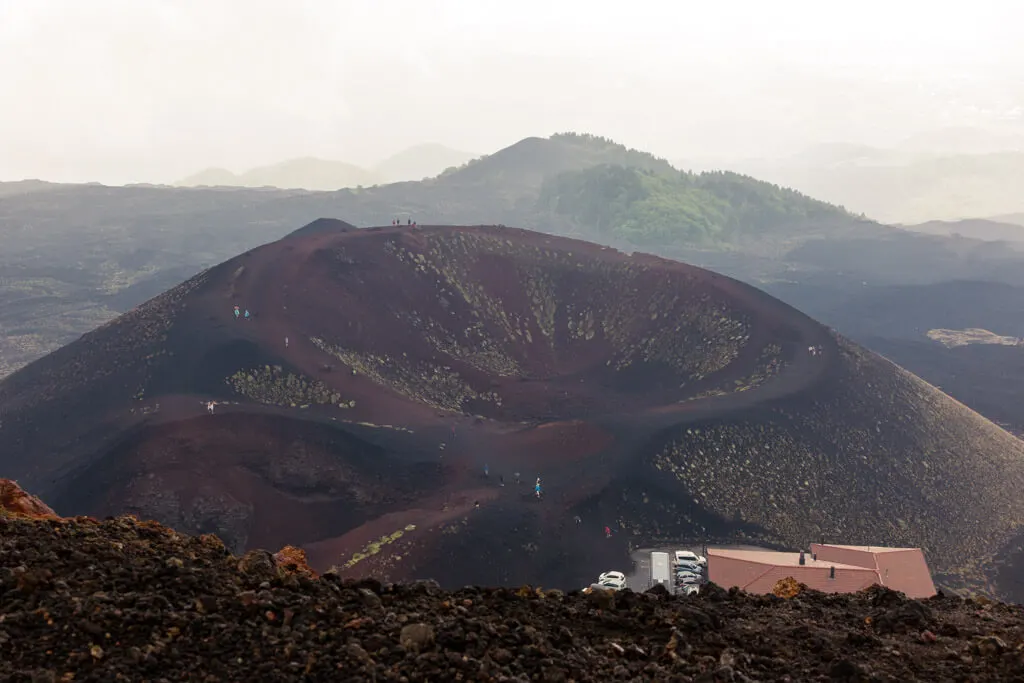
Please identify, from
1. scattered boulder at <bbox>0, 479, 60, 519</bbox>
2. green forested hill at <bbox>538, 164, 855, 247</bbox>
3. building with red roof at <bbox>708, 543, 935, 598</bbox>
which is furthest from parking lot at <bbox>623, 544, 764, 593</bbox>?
green forested hill at <bbox>538, 164, 855, 247</bbox>

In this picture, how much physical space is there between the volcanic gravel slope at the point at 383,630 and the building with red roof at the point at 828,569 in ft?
66.7

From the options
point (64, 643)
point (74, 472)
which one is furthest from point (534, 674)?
point (74, 472)

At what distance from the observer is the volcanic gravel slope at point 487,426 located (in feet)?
120

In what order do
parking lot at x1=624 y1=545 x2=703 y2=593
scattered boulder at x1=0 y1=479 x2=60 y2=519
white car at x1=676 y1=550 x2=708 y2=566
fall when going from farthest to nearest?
white car at x1=676 y1=550 x2=708 y2=566 < parking lot at x1=624 y1=545 x2=703 y2=593 < scattered boulder at x1=0 y1=479 x2=60 y2=519

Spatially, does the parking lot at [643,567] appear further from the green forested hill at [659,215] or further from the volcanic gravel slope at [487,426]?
the green forested hill at [659,215]

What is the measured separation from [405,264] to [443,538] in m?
33.8

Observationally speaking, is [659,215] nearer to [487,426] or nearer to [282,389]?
[487,426]

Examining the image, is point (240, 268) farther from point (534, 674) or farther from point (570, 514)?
point (534, 674)

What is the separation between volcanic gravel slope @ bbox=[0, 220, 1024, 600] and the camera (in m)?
36.7

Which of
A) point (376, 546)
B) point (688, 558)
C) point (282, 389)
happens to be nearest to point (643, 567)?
point (688, 558)

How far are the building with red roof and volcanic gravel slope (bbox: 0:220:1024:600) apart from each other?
16.2ft

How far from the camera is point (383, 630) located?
866cm

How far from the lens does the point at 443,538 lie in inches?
1357

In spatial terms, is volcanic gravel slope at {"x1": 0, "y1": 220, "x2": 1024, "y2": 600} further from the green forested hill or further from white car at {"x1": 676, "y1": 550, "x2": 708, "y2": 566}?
the green forested hill
